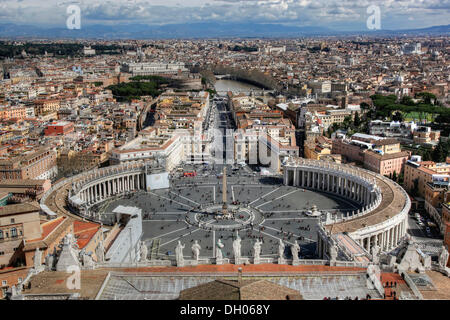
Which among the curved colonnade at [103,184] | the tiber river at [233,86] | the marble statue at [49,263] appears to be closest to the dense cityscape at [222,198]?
the marble statue at [49,263]

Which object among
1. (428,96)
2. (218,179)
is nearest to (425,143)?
(218,179)

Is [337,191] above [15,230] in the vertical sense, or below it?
below

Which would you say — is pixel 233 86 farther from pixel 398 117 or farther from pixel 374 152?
pixel 374 152

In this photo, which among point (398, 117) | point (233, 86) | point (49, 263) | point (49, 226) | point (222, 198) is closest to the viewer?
point (49, 263)

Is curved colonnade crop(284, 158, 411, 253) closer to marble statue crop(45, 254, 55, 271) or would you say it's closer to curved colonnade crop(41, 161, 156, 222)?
curved colonnade crop(41, 161, 156, 222)

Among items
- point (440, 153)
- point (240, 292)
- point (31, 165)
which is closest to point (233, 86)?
point (440, 153)

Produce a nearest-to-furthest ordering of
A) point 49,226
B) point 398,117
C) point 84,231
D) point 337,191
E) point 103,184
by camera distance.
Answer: point 49,226, point 84,231, point 103,184, point 337,191, point 398,117
